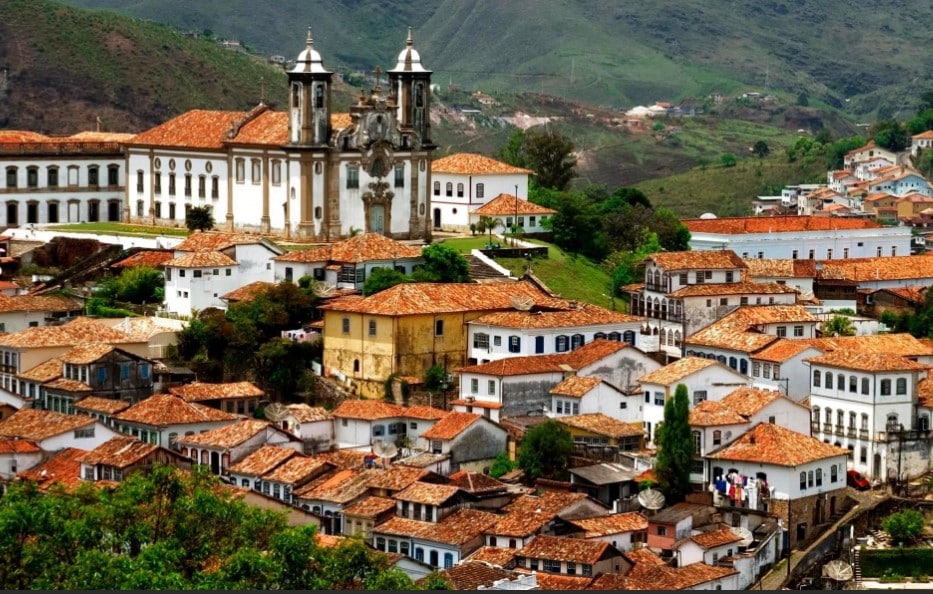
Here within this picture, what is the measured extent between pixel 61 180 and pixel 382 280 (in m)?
25.4

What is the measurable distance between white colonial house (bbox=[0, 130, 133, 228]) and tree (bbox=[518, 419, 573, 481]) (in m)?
36.5

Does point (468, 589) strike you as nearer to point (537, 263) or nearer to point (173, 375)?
point (173, 375)

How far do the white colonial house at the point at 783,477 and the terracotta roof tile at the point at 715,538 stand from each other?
1.67m

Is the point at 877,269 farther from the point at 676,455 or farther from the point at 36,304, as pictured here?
the point at 36,304

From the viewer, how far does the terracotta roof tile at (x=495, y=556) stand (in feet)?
207

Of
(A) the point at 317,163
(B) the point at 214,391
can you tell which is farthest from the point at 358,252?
(B) the point at 214,391

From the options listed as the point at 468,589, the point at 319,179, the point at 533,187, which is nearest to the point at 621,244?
the point at 533,187

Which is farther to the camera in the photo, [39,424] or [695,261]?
[695,261]

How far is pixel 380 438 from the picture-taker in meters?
73.3

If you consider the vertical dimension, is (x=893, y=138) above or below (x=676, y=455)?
above

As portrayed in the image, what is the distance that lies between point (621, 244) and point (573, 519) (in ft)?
111

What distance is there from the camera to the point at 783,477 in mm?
68250

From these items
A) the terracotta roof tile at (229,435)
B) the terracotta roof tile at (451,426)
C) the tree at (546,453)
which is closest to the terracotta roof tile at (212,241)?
the terracotta roof tile at (229,435)

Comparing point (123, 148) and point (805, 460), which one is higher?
point (123, 148)
